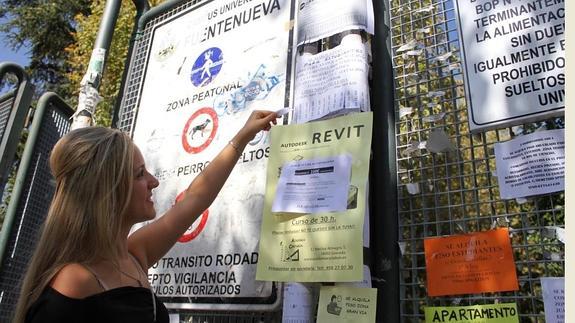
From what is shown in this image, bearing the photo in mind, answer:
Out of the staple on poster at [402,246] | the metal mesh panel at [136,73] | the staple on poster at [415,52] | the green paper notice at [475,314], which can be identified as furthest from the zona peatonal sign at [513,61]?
the metal mesh panel at [136,73]

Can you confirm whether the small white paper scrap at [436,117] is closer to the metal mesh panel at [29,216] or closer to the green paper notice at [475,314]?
the green paper notice at [475,314]

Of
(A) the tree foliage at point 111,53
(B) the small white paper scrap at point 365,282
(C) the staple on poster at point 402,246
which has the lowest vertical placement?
(B) the small white paper scrap at point 365,282

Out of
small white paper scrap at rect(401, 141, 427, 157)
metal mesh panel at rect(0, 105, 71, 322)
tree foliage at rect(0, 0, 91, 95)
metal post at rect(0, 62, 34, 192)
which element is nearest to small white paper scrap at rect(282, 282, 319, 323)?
small white paper scrap at rect(401, 141, 427, 157)

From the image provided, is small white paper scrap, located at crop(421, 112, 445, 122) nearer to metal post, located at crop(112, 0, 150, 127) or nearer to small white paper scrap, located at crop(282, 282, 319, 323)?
A: small white paper scrap, located at crop(282, 282, 319, 323)

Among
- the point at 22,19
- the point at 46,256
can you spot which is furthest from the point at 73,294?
the point at 22,19

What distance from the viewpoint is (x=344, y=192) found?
1.54 metres

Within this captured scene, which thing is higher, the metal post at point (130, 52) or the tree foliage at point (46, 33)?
the tree foliage at point (46, 33)

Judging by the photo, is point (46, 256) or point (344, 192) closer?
point (46, 256)

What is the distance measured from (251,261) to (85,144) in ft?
2.52

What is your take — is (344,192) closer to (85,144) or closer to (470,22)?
(470,22)

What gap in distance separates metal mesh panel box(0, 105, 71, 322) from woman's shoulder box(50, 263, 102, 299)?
1934mm

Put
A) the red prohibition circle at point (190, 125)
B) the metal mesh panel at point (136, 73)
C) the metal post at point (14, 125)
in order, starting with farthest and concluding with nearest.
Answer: the metal post at point (14, 125) → the metal mesh panel at point (136, 73) → the red prohibition circle at point (190, 125)

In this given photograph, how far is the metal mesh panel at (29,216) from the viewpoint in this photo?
2961 millimetres

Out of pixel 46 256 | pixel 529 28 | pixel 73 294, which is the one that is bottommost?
pixel 73 294
